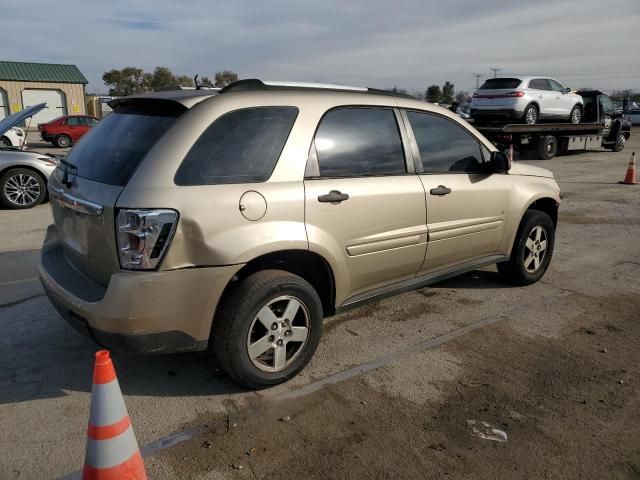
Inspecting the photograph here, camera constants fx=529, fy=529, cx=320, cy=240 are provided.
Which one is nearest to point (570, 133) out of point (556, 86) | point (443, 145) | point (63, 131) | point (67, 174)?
point (556, 86)

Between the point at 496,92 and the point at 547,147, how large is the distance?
3.40 metres

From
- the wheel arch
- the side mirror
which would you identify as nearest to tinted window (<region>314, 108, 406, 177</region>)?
the wheel arch

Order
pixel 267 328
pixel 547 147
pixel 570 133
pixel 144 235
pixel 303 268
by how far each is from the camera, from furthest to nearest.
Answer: pixel 570 133
pixel 547 147
pixel 303 268
pixel 267 328
pixel 144 235

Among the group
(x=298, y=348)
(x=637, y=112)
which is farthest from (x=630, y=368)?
(x=637, y=112)

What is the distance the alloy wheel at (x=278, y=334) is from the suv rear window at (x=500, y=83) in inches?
590

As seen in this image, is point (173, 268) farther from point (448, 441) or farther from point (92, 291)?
point (448, 441)

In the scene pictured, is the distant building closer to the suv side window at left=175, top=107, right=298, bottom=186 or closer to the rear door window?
the rear door window

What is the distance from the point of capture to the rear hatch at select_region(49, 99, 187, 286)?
2.82m

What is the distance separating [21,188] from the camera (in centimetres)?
902

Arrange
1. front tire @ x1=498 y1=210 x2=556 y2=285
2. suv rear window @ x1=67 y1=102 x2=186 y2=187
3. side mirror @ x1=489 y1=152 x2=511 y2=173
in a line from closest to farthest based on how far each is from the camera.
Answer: suv rear window @ x1=67 y1=102 x2=186 y2=187
side mirror @ x1=489 y1=152 x2=511 y2=173
front tire @ x1=498 y1=210 x2=556 y2=285

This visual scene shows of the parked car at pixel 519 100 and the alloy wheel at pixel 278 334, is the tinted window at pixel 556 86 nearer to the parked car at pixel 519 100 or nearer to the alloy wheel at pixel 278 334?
the parked car at pixel 519 100

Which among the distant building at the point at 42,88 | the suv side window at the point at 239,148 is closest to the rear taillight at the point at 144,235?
the suv side window at the point at 239,148

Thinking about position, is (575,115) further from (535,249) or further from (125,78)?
(125,78)

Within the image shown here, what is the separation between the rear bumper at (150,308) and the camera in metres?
2.71
